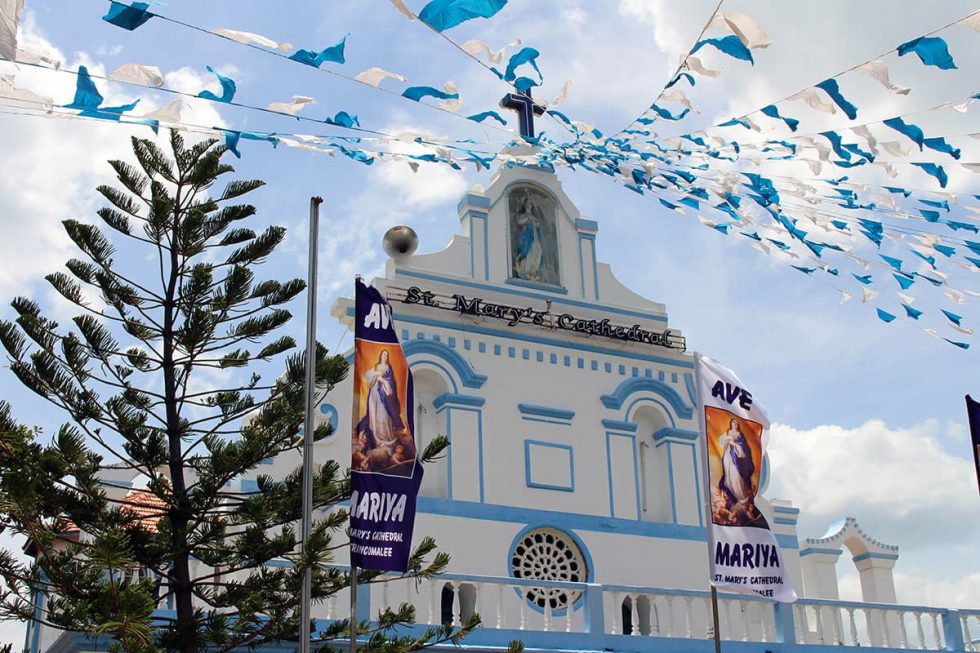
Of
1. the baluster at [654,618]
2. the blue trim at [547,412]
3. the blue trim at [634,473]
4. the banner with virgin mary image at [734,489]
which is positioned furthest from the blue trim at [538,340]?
the banner with virgin mary image at [734,489]

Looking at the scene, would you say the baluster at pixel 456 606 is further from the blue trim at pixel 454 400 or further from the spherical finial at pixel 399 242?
the spherical finial at pixel 399 242

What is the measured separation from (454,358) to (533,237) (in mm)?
2655

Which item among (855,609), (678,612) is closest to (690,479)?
(678,612)

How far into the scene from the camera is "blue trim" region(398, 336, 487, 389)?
17078 mm

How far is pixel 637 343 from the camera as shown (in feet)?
61.5

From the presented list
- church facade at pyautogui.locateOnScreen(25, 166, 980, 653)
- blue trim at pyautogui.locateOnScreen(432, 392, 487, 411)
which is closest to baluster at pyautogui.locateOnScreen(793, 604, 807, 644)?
church facade at pyautogui.locateOnScreen(25, 166, 980, 653)

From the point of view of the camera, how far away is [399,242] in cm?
1750

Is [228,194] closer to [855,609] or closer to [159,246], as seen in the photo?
[159,246]

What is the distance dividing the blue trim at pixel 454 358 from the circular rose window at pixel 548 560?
7.16 ft

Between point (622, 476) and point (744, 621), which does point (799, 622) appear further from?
point (622, 476)

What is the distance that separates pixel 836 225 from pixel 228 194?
585cm

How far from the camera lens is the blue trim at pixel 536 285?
1822cm

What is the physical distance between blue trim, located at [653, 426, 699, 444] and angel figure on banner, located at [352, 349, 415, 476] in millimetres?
8517

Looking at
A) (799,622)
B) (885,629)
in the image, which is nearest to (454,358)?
(799,622)
